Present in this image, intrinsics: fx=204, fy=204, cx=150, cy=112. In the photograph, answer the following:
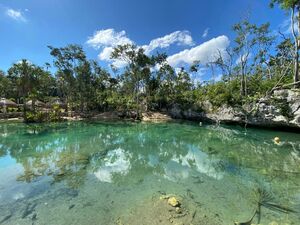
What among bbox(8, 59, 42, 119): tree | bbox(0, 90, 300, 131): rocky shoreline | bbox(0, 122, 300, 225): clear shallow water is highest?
bbox(8, 59, 42, 119): tree

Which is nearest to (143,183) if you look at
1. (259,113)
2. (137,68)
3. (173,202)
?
(173,202)

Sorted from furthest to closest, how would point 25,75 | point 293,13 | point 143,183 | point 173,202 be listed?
point 25,75
point 293,13
point 143,183
point 173,202

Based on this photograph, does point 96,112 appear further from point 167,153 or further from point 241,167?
point 241,167

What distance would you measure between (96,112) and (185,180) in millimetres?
30472

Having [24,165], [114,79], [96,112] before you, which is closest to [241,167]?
[24,165]

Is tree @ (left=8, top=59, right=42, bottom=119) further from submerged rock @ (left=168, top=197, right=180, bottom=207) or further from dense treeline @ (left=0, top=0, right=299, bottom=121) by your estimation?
submerged rock @ (left=168, top=197, right=180, bottom=207)

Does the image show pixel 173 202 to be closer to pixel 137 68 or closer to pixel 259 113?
pixel 259 113

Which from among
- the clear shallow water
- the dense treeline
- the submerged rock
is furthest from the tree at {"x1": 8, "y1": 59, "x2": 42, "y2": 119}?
the submerged rock

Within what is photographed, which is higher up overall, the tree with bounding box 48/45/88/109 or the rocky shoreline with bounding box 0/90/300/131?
the tree with bounding box 48/45/88/109

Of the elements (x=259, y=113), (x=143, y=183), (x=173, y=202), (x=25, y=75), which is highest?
(x=25, y=75)

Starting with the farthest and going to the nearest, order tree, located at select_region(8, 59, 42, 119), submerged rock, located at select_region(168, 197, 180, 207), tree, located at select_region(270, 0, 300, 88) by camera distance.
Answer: tree, located at select_region(8, 59, 42, 119)
tree, located at select_region(270, 0, 300, 88)
submerged rock, located at select_region(168, 197, 180, 207)

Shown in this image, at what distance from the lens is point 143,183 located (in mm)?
7223

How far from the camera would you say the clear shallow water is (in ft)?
16.7

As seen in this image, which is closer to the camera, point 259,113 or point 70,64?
point 259,113
